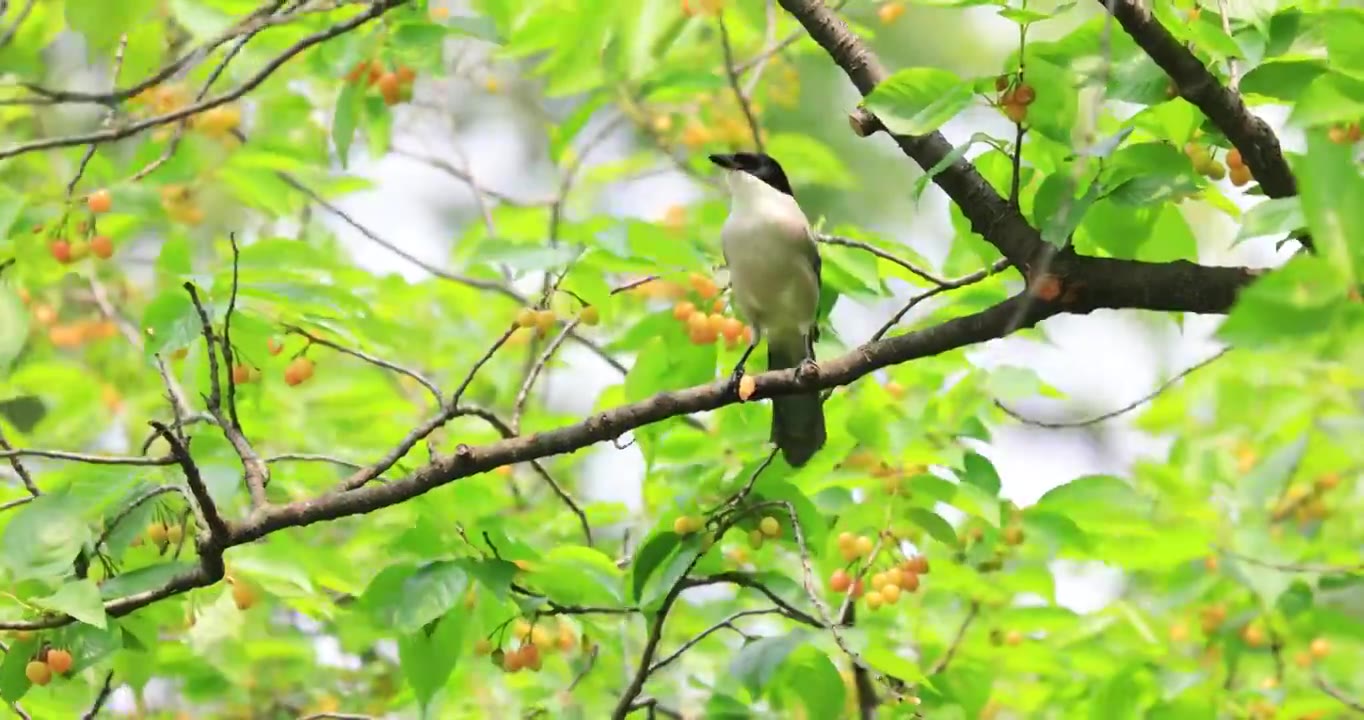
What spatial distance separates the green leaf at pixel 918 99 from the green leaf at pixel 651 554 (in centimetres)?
104

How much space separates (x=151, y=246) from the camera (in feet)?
23.5

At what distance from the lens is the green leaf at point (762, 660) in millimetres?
2658

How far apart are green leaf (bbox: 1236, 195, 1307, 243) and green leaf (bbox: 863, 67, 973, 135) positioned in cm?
44

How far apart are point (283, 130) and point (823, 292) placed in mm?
2120

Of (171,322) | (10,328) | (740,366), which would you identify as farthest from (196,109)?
(740,366)

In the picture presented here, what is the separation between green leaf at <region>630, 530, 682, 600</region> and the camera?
286 centimetres

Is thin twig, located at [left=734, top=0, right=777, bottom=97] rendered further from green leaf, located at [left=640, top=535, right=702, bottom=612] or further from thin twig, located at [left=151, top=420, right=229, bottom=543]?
thin twig, located at [left=151, top=420, right=229, bottom=543]

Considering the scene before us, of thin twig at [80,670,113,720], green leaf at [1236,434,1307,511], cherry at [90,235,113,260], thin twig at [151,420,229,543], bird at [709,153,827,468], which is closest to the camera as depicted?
thin twig at [151,420,229,543]

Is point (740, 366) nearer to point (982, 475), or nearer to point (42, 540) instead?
point (982, 475)

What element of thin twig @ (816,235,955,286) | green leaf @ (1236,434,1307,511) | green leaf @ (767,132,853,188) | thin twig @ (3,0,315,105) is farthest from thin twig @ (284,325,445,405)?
green leaf @ (767,132,853,188)

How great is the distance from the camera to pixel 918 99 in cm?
218

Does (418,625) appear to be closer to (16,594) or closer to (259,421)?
(16,594)

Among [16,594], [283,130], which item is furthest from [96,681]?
[283,130]

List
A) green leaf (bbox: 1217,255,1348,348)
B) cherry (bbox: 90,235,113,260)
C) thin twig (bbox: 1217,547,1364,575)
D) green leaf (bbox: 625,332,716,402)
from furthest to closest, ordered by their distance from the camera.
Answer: cherry (bbox: 90,235,113,260), thin twig (bbox: 1217,547,1364,575), green leaf (bbox: 625,332,716,402), green leaf (bbox: 1217,255,1348,348)
